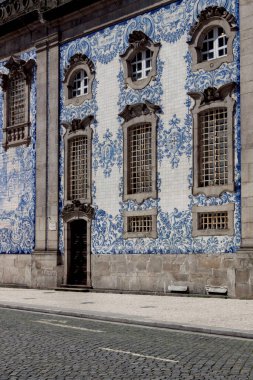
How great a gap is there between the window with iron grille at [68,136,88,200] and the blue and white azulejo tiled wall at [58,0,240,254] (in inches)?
21.8

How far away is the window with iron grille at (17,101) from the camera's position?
86.7ft

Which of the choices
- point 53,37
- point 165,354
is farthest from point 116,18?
point 165,354

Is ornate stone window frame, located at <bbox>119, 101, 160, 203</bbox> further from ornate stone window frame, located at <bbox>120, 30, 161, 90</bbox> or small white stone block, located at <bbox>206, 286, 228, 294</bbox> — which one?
small white stone block, located at <bbox>206, 286, 228, 294</bbox>

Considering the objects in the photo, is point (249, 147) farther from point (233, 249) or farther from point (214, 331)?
point (214, 331)

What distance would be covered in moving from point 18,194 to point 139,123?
690cm

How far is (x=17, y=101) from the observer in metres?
26.8

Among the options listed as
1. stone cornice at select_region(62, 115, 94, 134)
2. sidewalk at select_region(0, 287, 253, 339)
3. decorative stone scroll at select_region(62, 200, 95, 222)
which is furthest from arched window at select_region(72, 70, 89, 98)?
sidewalk at select_region(0, 287, 253, 339)

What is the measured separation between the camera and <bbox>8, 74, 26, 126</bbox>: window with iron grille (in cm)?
2644

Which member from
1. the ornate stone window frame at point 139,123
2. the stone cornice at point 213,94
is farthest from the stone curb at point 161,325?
the stone cornice at point 213,94

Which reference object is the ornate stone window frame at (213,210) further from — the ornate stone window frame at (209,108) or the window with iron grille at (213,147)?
the window with iron grille at (213,147)

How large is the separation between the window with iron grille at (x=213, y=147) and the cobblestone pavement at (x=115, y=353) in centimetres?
817

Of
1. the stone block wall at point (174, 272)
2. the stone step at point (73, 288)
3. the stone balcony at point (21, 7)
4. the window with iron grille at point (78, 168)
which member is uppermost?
the stone balcony at point (21, 7)

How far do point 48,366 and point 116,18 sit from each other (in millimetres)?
16916

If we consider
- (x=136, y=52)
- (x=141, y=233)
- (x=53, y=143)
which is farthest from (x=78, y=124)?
(x=141, y=233)
